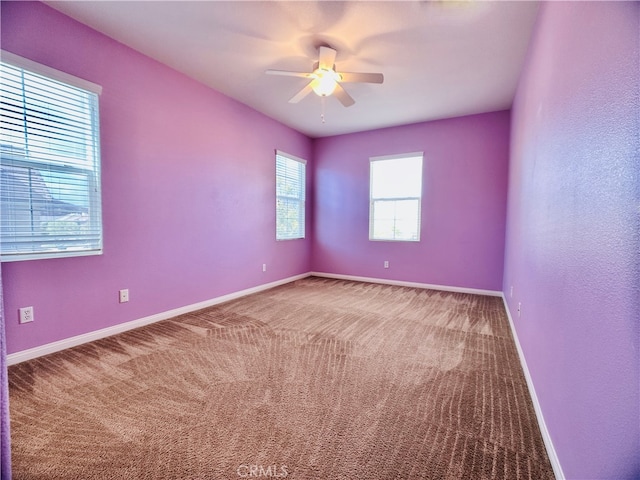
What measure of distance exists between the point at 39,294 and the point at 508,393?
3513 mm

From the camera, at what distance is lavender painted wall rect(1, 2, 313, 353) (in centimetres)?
219

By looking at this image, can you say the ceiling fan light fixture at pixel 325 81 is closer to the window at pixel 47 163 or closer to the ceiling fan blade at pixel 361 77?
the ceiling fan blade at pixel 361 77

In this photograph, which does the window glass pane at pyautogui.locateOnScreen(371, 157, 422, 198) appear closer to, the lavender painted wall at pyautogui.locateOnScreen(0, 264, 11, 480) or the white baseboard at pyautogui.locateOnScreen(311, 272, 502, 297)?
the white baseboard at pyautogui.locateOnScreen(311, 272, 502, 297)

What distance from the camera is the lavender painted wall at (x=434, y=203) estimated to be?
163 inches

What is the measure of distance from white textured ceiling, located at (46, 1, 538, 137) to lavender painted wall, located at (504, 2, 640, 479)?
30.6 inches

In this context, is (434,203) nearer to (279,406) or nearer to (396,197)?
(396,197)

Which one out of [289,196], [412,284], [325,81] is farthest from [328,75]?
[412,284]

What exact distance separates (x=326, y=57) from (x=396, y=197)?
2878mm

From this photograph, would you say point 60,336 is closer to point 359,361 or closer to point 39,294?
point 39,294

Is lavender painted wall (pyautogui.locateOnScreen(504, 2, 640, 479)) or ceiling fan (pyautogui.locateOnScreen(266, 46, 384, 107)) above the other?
ceiling fan (pyautogui.locateOnScreen(266, 46, 384, 107))

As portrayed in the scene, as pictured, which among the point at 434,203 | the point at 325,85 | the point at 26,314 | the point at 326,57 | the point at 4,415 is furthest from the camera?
the point at 434,203

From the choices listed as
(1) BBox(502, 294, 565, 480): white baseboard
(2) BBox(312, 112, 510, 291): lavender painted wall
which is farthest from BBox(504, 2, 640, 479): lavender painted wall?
(2) BBox(312, 112, 510, 291): lavender painted wall

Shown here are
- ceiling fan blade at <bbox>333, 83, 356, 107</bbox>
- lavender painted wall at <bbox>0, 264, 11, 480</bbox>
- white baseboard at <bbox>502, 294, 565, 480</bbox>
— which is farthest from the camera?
ceiling fan blade at <bbox>333, 83, 356, 107</bbox>

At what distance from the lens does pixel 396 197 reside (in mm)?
4867
